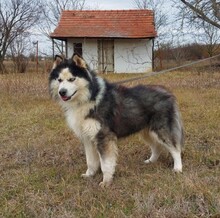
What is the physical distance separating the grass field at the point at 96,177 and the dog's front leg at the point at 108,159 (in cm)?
12

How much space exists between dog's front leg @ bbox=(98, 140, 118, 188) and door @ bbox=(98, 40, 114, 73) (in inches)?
702

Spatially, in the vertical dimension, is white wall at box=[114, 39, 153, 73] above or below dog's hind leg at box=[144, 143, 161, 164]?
above

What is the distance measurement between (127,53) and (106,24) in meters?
2.65

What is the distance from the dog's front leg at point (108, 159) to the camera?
3.56m

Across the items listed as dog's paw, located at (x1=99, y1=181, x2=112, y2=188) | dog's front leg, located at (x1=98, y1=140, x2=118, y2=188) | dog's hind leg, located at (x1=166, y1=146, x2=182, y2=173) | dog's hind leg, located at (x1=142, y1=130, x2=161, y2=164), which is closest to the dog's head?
dog's front leg, located at (x1=98, y1=140, x2=118, y2=188)

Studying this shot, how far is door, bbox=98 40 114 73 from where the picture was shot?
21.3 metres

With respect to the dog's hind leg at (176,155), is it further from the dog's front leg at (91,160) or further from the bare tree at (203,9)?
the bare tree at (203,9)

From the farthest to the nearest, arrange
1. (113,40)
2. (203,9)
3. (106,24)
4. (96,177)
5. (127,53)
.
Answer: (106,24) → (113,40) → (127,53) → (203,9) → (96,177)

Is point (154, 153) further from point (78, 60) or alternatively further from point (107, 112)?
point (78, 60)

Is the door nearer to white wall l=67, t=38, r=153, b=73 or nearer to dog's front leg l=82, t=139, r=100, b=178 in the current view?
white wall l=67, t=38, r=153, b=73

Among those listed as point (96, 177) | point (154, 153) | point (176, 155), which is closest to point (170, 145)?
point (176, 155)

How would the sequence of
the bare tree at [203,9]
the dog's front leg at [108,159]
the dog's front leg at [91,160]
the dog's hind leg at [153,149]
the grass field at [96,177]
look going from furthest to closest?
the bare tree at [203,9] < the dog's hind leg at [153,149] < the dog's front leg at [91,160] < the dog's front leg at [108,159] < the grass field at [96,177]

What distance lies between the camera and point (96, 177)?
380cm

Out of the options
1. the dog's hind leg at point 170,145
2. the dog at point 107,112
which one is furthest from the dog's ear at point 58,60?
the dog's hind leg at point 170,145
